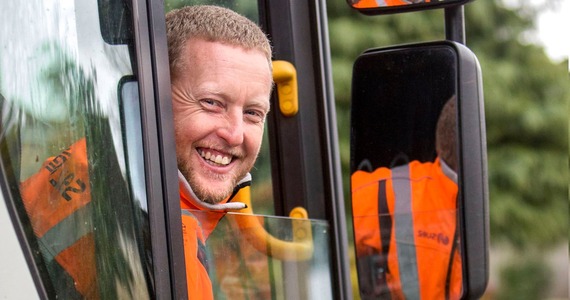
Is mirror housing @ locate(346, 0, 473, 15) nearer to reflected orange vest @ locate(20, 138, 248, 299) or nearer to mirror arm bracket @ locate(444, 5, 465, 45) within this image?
mirror arm bracket @ locate(444, 5, 465, 45)

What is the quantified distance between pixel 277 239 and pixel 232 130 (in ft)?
0.81

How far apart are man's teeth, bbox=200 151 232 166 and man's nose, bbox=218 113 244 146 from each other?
0.03 m

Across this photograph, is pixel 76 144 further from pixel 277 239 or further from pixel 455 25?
pixel 455 25

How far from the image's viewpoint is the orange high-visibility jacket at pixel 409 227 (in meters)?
2.14

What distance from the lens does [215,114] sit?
207 centimetres

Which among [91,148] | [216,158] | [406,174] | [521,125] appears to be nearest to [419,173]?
[406,174]

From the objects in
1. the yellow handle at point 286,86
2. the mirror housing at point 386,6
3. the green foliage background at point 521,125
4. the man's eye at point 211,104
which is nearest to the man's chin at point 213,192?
the man's eye at point 211,104

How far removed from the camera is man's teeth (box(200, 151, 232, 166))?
2061mm

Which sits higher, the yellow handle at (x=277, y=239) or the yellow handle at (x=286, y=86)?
the yellow handle at (x=286, y=86)

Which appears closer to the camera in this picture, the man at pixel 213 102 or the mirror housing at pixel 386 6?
the man at pixel 213 102

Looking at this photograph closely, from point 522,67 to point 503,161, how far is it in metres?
0.92

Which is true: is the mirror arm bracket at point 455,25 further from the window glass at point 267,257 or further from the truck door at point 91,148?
the truck door at point 91,148

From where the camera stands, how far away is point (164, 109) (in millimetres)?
1751

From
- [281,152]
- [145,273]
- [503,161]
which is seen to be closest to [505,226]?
[503,161]
